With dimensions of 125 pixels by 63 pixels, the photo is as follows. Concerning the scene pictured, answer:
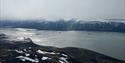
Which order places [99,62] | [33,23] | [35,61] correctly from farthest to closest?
[33,23] < [99,62] < [35,61]

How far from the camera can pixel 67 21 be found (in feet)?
335

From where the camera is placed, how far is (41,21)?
9525 cm

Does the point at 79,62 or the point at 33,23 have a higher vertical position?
the point at 33,23

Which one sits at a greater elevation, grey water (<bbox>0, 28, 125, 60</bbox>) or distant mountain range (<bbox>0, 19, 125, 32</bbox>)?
distant mountain range (<bbox>0, 19, 125, 32</bbox>)

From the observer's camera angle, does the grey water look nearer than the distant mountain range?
Yes

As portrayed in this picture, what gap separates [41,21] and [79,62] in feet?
216

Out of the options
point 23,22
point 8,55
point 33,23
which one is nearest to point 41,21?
point 33,23

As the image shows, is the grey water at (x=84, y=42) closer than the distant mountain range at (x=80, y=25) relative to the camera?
Yes

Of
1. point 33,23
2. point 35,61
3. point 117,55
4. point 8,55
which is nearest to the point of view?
point 35,61

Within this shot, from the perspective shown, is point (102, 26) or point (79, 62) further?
point (102, 26)

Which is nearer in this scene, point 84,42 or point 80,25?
point 84,42

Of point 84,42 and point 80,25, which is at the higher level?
point 80,25

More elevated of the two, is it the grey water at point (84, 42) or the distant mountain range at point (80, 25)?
the distant mountain range at point (80, 25)

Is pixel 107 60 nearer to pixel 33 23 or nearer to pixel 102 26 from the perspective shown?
pixel 33 23
